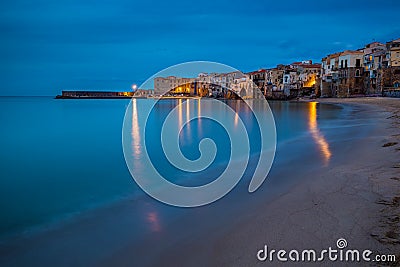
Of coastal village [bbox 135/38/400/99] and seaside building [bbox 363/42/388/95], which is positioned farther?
seaside building [bbox 363/42/388/95]

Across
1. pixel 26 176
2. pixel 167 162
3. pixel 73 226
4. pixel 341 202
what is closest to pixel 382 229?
pixel 341 202

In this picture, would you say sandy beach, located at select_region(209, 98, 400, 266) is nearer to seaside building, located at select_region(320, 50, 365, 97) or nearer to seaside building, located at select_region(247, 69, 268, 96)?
seaside building, located at select_region(320, 50, 365, 97)

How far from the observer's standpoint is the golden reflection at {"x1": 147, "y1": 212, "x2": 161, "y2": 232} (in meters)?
4.09

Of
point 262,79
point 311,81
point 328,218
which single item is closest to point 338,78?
point 311,81

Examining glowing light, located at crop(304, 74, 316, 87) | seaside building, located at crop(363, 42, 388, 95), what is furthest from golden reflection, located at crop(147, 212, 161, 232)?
glowing light, located at crop(304, 74, 316, 87)

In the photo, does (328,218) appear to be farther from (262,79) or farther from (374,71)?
(262,79)

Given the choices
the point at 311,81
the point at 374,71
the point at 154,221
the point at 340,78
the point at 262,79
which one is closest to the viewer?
the point at 154,221

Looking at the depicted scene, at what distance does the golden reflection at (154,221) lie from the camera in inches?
161

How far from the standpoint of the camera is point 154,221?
4.34m

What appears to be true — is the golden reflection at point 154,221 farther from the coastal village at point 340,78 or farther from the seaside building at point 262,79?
the seaside building at point 262,79

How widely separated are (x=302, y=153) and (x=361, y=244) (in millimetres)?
5894

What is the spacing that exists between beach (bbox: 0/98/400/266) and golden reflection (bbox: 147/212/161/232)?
0.05 feet

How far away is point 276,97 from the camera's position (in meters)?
74.9

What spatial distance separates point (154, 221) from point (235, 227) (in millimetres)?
1229
